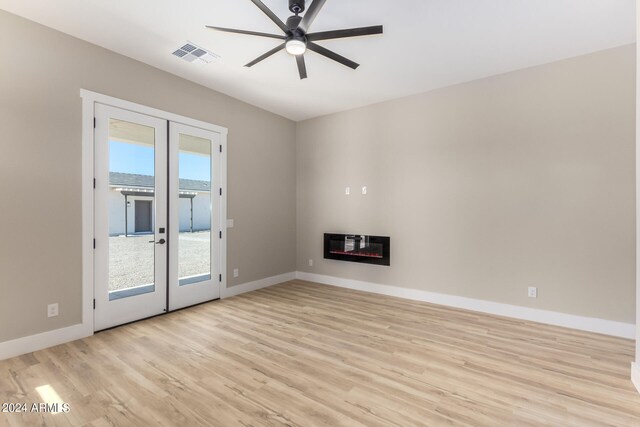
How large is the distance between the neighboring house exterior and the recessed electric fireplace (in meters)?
2.22

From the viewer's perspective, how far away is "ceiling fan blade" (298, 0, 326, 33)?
2.18 m

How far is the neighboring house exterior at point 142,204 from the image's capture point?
340cm

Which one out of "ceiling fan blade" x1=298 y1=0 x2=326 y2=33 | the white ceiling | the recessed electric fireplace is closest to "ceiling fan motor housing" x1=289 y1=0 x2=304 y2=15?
"ceiling fan blade" x1=298 y1=0 x2=326 y2=33

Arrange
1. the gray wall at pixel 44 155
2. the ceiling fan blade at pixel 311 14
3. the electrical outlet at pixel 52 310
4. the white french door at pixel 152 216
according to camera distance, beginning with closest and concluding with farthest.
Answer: the ceiling fan blade at pixel 311 14 < the gray wall at pixel 44 155 < the electrical outlet at pixel 52 310 < the white french door at pixel 152 216

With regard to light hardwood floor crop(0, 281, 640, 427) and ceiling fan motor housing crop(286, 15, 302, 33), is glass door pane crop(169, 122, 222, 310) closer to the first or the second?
light hardwood floor crop(0, 281, 640, 427)

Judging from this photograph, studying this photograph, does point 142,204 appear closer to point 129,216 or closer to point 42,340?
point 129,216

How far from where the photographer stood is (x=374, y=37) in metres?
3.06

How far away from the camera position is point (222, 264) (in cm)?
459

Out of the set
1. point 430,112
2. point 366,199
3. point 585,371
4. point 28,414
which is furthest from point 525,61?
point 28,414

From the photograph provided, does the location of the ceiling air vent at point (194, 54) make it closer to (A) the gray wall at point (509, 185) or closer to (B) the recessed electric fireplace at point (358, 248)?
(A) the gray wall at point (509, 185)

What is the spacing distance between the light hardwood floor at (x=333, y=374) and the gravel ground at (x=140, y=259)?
1.86 feet

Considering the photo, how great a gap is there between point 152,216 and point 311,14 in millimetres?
3036

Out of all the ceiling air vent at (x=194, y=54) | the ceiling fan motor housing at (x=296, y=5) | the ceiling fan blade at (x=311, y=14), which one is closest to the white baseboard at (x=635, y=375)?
the ceiling fan blade at (x=311, y=14)

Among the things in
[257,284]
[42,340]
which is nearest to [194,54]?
[42,340]
